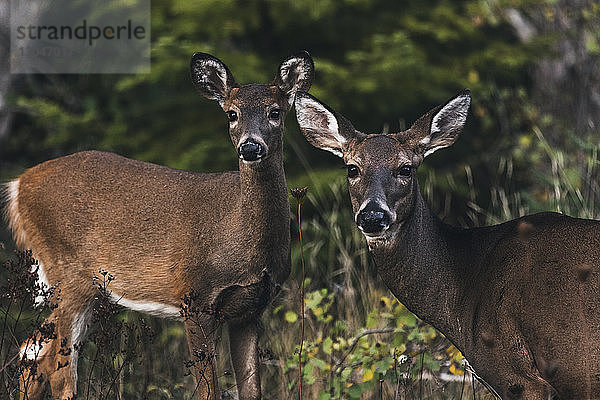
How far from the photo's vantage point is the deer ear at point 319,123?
454 cm

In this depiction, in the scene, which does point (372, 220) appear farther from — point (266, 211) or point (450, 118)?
point (266, 211)

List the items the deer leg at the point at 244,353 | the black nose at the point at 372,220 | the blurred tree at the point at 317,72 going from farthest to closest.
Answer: the blurred tree at the point at 317,72 < the deer leg at the point at 244,353 < the black nose at the point at 372,220

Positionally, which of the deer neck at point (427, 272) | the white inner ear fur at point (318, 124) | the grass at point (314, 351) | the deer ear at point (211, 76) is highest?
the deer ear at point (211, 76)

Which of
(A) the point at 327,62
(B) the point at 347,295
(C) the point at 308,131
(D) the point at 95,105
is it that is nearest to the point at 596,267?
(C) the point at 308,131

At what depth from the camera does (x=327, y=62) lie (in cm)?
842

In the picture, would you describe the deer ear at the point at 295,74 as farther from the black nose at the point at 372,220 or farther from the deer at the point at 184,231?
the black nose at the point at 372,220

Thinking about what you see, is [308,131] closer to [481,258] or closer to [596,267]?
[481,258]

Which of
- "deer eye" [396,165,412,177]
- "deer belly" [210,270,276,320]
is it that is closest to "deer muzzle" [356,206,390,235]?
"deer eye" [396,165,412,177]

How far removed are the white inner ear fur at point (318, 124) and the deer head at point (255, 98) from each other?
0.22 m

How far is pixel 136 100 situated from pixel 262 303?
Result: 5.23 m

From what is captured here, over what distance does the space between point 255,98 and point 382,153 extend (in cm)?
93

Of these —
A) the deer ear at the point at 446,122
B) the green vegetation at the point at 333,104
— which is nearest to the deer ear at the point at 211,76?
the deer ear at the point at 446,122

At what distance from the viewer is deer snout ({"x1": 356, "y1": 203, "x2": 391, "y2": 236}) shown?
12.8 ft

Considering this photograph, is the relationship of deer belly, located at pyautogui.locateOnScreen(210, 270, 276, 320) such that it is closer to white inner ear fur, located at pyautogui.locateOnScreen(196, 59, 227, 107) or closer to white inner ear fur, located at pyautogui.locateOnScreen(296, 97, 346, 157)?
white inner ear fur, located at pyautogui.locateOnScreen(296, 97, 346, 157)
